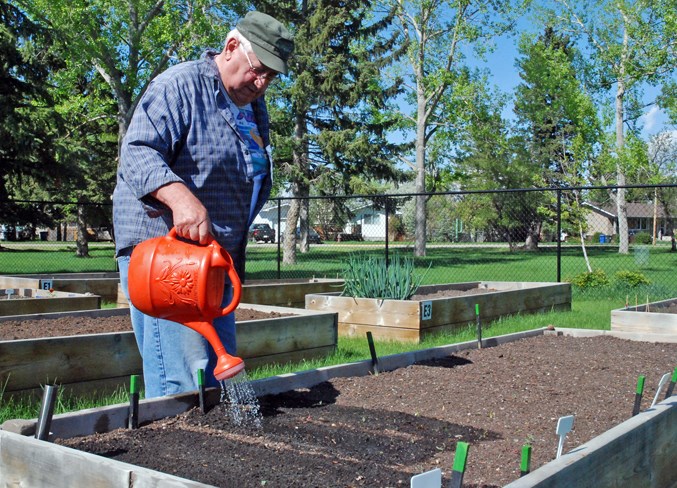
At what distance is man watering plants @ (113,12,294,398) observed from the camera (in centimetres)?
243

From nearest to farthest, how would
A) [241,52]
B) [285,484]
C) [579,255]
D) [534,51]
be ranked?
[285,484] < [241,52] < [579,255] < [534,51]

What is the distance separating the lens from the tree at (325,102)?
21891 millimetres

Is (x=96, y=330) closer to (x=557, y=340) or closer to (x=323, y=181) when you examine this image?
(x=557, y=340)

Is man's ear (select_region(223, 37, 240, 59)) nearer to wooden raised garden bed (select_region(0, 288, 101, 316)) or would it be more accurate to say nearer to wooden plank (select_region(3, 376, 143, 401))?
wooden plank (select_region(3, 376, 143, 401))

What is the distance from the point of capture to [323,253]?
22391 mm


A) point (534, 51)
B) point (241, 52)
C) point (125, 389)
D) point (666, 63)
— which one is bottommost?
point (125, 389)

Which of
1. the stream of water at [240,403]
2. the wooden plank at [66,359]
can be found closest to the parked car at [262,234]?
the wooden plank at [66,359]

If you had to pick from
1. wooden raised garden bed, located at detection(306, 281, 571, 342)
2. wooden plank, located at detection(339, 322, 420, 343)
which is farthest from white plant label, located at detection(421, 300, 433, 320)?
wooden plank, located at detection(339, 322, 420, 343)

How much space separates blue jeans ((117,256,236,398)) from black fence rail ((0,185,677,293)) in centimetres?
548

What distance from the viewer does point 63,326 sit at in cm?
540

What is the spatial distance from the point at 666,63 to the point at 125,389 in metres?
23.4

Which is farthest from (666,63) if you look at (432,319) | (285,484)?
(285,484)

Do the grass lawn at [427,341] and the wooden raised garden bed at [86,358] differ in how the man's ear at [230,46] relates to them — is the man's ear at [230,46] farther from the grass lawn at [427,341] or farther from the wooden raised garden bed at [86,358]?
the wooden raised garden bed at [86,358]

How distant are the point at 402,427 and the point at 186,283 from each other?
1.24 m
